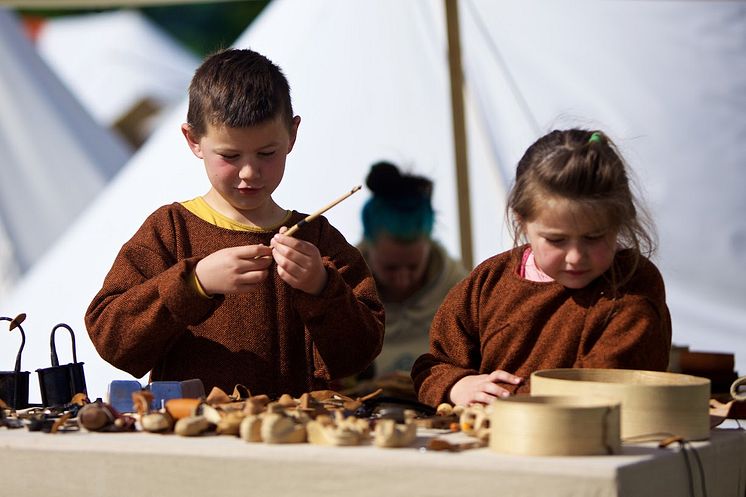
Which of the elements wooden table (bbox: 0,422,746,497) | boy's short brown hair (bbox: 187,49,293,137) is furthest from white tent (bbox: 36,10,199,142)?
wooden table (bbox: 0,422,746,497)

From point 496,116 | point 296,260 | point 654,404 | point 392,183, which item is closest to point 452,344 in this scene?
point 296,260

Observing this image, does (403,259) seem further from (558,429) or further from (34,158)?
(34,158)

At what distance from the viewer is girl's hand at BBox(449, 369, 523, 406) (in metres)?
1.53

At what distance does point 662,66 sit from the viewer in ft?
12.2

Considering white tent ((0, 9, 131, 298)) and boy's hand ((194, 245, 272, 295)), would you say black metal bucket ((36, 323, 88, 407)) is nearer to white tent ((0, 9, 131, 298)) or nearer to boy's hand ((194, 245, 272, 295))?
boy's hand ((194, 245, 272, 295))

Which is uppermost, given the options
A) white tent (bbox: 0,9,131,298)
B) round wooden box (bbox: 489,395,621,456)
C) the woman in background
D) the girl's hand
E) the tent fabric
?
the tent fabric

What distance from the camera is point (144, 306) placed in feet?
A: 5.38

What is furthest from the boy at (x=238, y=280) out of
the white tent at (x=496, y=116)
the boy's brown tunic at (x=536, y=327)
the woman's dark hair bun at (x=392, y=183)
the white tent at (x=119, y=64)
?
the white tent at (x=119, y=64)

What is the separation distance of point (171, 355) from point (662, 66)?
7.94 feet

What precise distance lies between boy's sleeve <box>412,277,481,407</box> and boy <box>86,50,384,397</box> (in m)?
0.09

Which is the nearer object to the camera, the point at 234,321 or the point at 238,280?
the point at 238,280

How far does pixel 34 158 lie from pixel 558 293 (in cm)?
542

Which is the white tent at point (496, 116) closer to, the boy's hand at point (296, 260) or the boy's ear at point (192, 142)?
the boy's ear at point (192, 142)

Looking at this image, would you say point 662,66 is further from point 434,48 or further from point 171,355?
point 171,355
